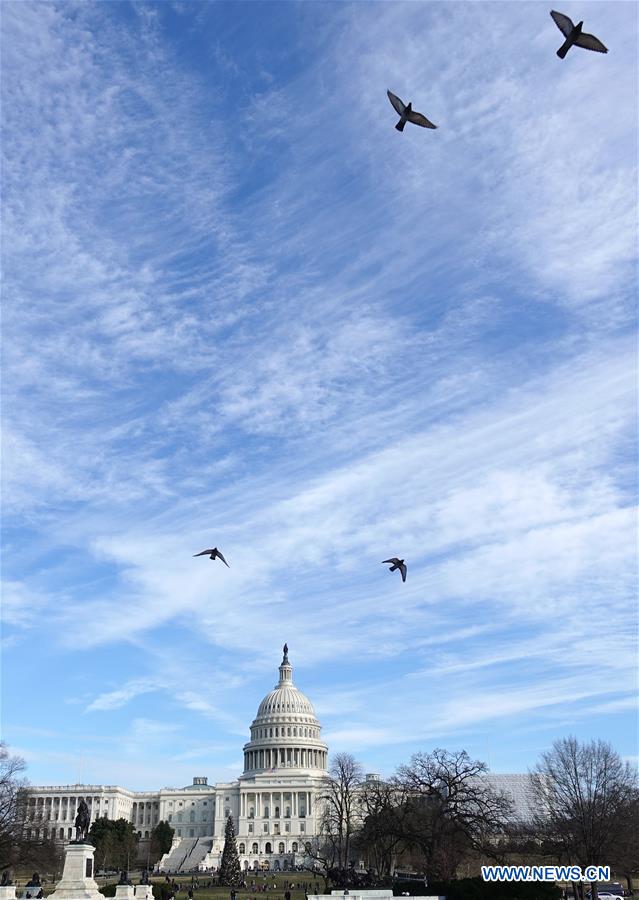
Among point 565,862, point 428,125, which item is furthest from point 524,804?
point 428,125

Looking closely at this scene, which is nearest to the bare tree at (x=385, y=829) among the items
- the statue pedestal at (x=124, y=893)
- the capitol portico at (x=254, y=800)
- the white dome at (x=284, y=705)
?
the statue pedestal at (x=124, y=893)

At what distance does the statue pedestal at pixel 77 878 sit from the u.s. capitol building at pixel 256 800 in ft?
365

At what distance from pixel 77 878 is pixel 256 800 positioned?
436ft

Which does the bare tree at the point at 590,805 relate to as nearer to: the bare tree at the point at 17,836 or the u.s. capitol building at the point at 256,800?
the bare tree at the point at 17,836

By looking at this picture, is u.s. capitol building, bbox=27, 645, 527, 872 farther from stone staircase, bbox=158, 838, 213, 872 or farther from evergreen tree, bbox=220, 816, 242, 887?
evergreen tree, bbox=220, 816, 242, 887

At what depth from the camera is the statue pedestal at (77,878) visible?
49.8 m

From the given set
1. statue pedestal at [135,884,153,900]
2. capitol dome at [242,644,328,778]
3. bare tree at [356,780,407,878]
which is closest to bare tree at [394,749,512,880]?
bare tree at [356,780,407,878]

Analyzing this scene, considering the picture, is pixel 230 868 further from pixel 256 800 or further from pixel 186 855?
pixel 256 800

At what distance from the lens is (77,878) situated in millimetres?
52219

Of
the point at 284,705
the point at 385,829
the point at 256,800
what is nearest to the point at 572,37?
the point at 385,829

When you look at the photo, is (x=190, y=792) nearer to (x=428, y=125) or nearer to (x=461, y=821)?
(x=461, y=821)

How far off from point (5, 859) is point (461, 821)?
152ft

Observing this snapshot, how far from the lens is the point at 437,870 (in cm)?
6234

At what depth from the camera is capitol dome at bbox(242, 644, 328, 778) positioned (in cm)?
18712
